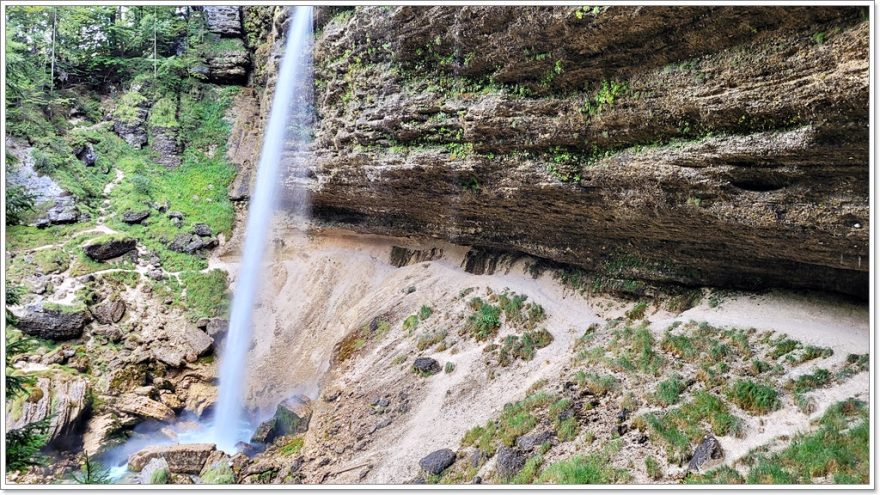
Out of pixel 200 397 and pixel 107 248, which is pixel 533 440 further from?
pixel 107 248

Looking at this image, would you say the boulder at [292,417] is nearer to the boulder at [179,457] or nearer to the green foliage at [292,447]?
the green foliage at [292,447]

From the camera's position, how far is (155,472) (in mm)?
13133

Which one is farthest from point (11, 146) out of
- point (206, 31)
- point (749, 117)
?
point (749, 117)

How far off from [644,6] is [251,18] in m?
27.1

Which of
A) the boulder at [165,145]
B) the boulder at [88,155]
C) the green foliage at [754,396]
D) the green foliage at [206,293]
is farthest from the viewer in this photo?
the boulder at [165,145]

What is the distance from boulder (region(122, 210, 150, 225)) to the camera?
74.9 feet

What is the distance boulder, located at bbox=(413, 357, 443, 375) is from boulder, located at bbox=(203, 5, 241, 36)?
2464 centimetres

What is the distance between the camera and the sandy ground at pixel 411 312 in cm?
1157

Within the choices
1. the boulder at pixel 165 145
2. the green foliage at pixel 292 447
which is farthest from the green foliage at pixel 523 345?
the boulder at pixel 165 145

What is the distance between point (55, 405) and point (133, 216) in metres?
10.3

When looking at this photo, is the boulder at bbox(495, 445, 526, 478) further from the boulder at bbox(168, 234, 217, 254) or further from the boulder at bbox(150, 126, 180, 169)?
the boulder at bbox(150, 126, 180, 169)

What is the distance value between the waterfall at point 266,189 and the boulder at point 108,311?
397cm

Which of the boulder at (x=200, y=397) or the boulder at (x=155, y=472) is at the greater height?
the boulder at (x=155, y=472)

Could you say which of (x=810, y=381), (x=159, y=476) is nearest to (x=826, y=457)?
(x=810, y=381)
